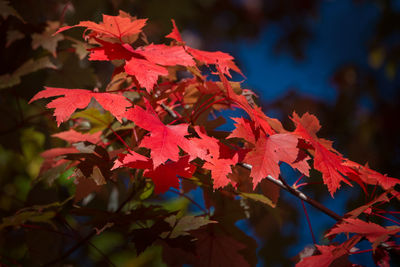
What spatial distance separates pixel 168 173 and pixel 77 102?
6.6 inches

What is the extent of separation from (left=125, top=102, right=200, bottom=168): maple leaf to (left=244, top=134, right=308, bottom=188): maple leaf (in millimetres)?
87

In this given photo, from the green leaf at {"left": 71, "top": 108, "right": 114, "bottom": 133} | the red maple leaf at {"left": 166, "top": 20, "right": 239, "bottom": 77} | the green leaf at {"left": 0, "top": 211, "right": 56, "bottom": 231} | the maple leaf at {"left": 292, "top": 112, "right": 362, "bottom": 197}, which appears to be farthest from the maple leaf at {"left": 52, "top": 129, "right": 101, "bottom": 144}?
the maple leaf at {"left": 292, "top": 112, "right": 362, "bottom": 197}

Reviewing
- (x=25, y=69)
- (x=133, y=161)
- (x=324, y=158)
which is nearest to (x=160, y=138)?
(x=133, y=161)

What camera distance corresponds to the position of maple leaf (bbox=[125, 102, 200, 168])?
46 cm

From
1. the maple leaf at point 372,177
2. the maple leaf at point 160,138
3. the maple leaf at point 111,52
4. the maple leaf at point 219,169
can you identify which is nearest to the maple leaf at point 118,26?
the maple leaf at point 111,52

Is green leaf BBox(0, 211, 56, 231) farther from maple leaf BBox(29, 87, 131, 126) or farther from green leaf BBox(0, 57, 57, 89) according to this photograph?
green leaf BBox(0, 57, 57, 89)

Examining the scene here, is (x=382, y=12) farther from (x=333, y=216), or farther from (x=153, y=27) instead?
(x=333, y=216)

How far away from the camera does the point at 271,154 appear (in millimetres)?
519

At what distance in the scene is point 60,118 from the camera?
488mm

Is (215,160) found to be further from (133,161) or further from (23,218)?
(23,218)

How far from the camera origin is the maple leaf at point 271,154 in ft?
1.65

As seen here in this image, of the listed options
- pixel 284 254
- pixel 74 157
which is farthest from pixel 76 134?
pixel 284 254

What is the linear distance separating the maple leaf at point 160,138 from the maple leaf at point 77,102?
26 millimetres

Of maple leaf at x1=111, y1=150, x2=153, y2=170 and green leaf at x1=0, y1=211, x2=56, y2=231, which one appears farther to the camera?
green leaf at x1=0, y1=211, x2=56, y2=231
